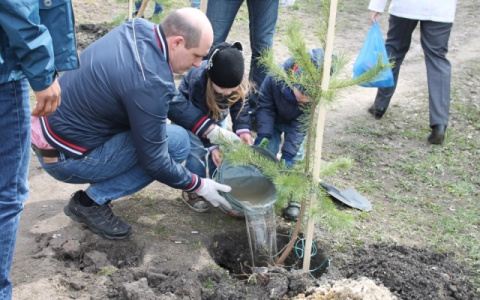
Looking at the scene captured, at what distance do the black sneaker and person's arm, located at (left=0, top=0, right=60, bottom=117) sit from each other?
1.14 meters

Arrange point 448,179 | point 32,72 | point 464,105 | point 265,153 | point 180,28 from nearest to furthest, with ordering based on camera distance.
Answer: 1. point 32,72
2. point 180,28
3. point 265,153
4. point 448,179
5. point 464,105

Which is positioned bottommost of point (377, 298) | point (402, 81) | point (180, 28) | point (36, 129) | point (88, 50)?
point (402, 81)

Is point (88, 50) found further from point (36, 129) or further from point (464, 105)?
point (464, 105)

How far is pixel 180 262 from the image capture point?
3.00 m

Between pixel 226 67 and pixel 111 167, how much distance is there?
863 mm

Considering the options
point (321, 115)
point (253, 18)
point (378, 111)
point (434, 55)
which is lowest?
point (378, 111)

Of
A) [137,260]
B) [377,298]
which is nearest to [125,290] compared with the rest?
[137,260]

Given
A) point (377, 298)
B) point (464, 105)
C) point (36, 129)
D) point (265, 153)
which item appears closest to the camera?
point (377, 298)

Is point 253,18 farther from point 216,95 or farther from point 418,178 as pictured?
point 418,178

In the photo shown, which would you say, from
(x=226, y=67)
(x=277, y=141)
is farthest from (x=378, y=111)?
(x=226, y=67)

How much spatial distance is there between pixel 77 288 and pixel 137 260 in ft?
1.45

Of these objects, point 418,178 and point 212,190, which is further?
point 418,178

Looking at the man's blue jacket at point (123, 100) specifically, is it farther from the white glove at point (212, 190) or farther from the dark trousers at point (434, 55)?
the dark trousers at point (434, 55)

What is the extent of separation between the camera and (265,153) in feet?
11.0
